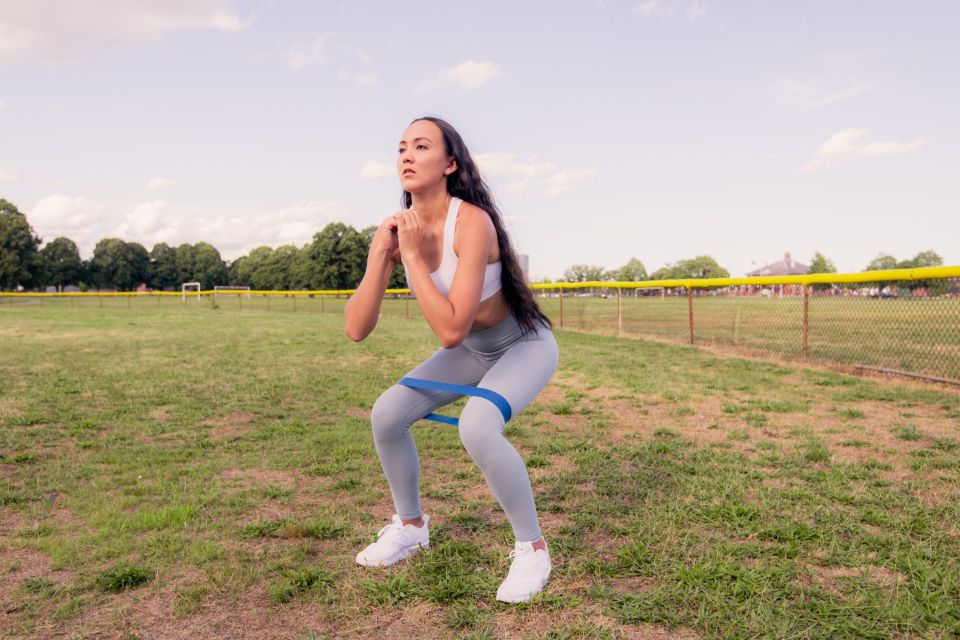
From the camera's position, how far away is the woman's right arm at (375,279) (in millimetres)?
2506

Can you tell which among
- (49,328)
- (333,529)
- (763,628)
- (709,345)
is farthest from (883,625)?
(49,328)

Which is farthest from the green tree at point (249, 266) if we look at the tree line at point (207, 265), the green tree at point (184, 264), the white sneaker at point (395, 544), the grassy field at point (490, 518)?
the white sneaker at point (395, 544)

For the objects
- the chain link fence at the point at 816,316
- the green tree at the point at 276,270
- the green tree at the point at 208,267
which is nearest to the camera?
the chain link fence at the point at 816,316

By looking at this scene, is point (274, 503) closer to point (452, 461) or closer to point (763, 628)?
point (452, 461)

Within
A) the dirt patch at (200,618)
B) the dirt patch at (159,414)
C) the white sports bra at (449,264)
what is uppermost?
the white sports bra at (449,264)

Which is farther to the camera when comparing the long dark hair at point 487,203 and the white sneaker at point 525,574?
the long dark hair at point 487,203

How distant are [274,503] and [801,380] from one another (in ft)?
22.0

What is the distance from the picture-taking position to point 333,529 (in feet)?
10.7

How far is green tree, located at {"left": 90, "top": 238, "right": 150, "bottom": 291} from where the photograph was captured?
89.0 meters

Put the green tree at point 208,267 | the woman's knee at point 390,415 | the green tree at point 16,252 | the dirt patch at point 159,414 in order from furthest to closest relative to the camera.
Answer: the green tree at point 208,267
the green tree at point 16,252
the dirt patch at point 159,414
the woman's knee at point 390,415

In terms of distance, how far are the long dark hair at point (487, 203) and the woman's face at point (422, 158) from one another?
43 mm

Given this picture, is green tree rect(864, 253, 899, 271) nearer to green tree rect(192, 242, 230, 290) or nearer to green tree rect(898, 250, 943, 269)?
green tree rect(898, 250, 943, 269)

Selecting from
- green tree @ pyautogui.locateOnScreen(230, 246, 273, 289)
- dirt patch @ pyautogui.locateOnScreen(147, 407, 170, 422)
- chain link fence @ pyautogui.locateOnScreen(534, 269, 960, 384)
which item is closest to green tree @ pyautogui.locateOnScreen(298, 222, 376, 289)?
green tree @ pyautogui.locateOnScreen(230, 246, 273, 289)

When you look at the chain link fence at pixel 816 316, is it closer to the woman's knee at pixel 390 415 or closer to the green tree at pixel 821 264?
the woman's knee at pixel 390 415
